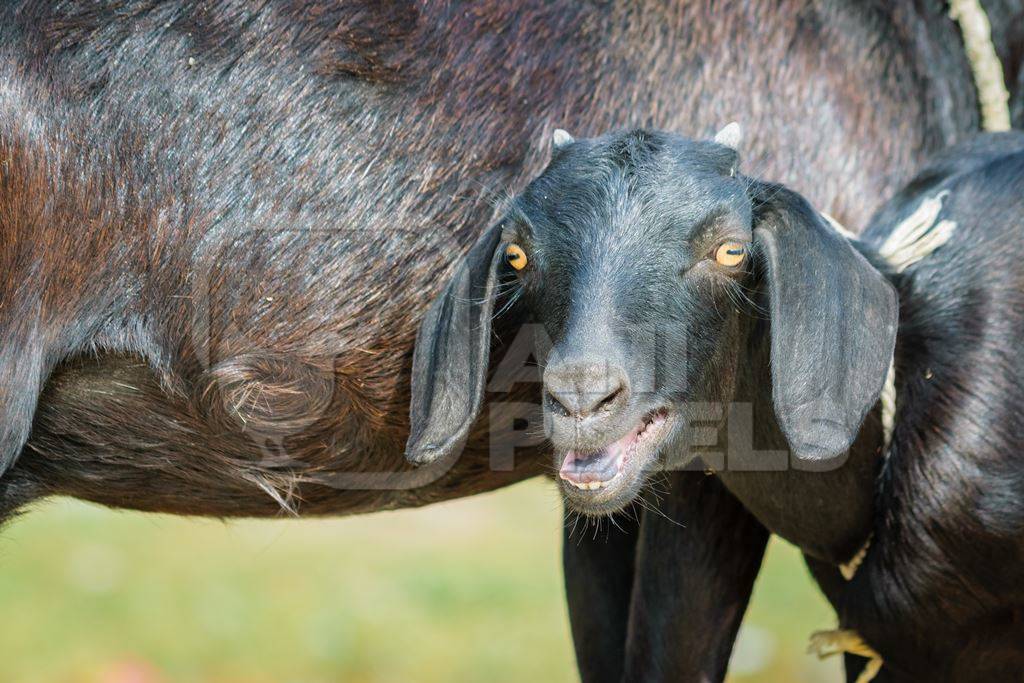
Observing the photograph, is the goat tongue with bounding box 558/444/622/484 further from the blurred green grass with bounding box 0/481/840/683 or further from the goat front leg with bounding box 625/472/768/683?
the blurred green grass with bounding box 0/481/840/683

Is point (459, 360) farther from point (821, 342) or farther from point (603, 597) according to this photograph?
point (603, 597)

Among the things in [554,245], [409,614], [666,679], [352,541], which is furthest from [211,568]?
[554,245]

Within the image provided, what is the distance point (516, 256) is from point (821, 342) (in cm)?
66

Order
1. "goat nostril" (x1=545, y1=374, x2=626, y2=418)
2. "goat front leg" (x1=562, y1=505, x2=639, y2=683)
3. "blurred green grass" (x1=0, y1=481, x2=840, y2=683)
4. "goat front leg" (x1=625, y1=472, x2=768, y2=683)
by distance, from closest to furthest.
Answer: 1. "goat nostril" (x1=545, y1=374, x2=626, y2=418)
2. "goat front leg" (x1=625, y1=472, x2=768, y2=683)
3. "goat front leg" (x1=562, y1=505, x2=639, y2=683)
4. "blurred green grass" (x1=0, y1=481, x2=840, y2=683)

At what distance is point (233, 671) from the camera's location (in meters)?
6.59

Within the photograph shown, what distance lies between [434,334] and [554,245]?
384 mm

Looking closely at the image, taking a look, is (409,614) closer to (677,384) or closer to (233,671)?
(233,671)

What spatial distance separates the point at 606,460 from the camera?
281 centimetres

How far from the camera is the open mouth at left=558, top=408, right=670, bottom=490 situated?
2.80 m

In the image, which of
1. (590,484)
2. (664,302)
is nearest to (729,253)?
(664,302)

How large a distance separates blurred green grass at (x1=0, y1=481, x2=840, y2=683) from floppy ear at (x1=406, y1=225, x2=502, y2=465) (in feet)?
11.8

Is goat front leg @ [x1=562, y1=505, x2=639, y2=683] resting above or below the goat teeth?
below

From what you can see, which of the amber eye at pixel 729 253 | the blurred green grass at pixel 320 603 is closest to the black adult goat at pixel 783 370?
the amber eye at pixel 729 253

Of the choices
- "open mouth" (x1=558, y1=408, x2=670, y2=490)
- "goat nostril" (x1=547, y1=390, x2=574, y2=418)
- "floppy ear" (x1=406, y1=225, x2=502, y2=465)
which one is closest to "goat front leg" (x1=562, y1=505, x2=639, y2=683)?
"floppy ear" (x1=406, y1=225, x2=502, y2=465)
